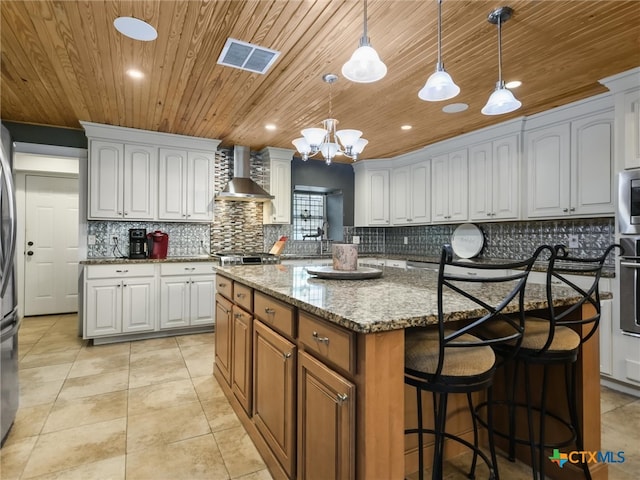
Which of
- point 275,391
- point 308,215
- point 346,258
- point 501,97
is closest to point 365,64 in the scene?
point 501,97

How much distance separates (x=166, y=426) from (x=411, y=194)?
4131mm

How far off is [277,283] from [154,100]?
94.0 inches

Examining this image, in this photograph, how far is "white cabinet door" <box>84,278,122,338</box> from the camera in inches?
144

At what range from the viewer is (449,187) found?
4449 millimetres

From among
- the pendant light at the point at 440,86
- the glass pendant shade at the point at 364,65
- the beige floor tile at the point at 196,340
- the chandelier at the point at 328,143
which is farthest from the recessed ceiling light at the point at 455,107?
the beige floor tile at the point at 196,340

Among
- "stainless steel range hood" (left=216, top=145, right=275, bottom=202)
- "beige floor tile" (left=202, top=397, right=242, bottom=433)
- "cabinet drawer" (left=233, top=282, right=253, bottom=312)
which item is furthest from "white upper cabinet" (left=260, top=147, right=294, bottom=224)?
"beige floor tile" (left=202, top=397, right=242, bottom=433)

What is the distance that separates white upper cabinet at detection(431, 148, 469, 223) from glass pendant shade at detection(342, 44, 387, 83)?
2.97m

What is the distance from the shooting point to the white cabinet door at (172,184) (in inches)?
165

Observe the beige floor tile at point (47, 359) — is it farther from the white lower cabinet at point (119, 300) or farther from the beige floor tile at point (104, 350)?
the white lower cabinet at point (119, 300)

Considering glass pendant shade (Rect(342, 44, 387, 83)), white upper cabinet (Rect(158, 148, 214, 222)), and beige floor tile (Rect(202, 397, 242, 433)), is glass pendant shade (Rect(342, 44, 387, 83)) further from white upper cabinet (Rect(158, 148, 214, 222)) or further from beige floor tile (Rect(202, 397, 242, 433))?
white upper cabinet (Rect(158, 148, 214, 222))

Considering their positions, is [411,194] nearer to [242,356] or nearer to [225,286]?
[225,286]

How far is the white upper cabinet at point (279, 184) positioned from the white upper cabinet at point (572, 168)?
9.71 ft

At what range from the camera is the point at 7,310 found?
1929 mm

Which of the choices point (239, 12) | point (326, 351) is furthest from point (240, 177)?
point (326, 351)
